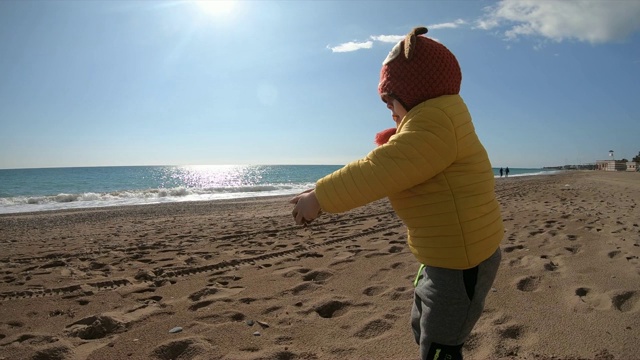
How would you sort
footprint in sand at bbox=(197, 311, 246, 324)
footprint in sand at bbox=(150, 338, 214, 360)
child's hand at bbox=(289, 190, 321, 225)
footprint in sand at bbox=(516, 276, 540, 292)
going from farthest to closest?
footprint in sand at bbox=(516, 276, 540, 292) < footprint in sand at bbox=(197, 311, 246, 324) < footprint in sand at bbox=(150, 338, 214, 360) < child's hand at bbox=(289, 190, 321, 225)

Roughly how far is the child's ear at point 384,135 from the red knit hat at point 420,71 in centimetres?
21

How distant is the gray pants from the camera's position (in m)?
1.55

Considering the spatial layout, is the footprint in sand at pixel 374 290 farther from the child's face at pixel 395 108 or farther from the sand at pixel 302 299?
the child's face at pixel 395 108

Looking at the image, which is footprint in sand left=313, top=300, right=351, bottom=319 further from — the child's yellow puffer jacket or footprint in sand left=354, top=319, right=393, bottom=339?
the child's yellow puffer jacket

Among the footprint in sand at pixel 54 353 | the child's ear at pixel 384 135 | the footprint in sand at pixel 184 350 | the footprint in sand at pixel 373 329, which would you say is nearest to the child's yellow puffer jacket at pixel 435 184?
the child's ear at pixel 384 135

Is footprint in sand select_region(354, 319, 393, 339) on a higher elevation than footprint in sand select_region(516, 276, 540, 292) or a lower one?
lower

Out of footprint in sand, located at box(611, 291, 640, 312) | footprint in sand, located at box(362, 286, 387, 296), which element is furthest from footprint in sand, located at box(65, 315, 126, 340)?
footprint in sand, located at box(611, 291, 640, 312)

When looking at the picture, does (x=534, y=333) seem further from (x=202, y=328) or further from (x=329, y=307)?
(x=202, y=328)

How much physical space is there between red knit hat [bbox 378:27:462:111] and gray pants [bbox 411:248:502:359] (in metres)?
0.78

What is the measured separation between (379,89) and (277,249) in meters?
4.64

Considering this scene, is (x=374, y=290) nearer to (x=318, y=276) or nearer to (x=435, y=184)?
(x=318, y=276)

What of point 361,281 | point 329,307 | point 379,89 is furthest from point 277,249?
point 379,89

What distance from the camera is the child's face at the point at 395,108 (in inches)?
65.8

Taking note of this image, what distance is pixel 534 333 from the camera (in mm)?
2576
